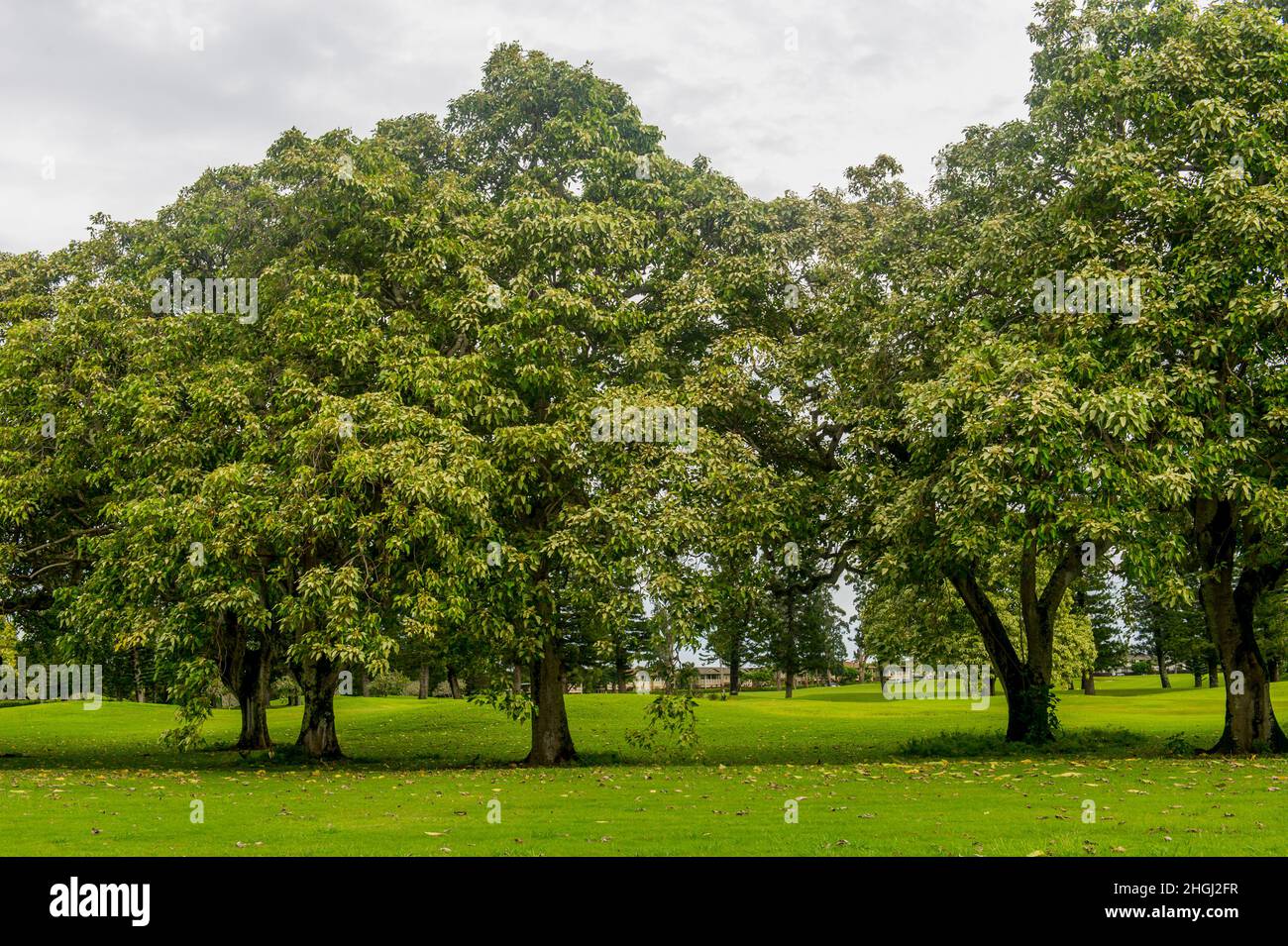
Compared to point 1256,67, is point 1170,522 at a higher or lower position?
lower

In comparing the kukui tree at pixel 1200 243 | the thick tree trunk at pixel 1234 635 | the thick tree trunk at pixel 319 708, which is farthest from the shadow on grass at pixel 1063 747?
the thick tree trunk at pixel 319 708

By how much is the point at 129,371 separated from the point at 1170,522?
2162 cm

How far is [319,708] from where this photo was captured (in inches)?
989

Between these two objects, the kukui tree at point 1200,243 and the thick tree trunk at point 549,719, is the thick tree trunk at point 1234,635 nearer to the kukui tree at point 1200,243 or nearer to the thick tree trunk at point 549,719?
the kukui tree at point 1200,243

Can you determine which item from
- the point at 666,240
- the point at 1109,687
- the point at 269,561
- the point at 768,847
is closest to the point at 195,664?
the point at 269,561

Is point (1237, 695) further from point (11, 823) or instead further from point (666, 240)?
point (11, 823)

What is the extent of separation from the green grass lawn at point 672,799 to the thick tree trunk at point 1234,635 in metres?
1.42

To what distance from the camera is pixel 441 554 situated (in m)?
18.8

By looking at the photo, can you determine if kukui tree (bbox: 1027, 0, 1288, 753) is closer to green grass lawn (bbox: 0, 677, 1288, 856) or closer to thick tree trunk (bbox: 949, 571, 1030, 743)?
green grass lawn (bbox: 0, 677, 1288, 856)

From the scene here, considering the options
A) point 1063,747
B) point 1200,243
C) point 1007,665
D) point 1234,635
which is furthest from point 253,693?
point 1200,243

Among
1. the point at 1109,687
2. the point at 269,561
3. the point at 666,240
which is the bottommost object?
the point at 1109,687

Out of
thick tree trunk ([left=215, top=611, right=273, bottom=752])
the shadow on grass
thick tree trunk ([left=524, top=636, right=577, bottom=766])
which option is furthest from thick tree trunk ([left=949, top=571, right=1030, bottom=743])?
thick tree trunk ([left=215, top=611, right=273, bottom=752])

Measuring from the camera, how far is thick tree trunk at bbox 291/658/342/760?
2511 centimetres

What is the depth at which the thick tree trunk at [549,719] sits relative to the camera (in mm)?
23797
